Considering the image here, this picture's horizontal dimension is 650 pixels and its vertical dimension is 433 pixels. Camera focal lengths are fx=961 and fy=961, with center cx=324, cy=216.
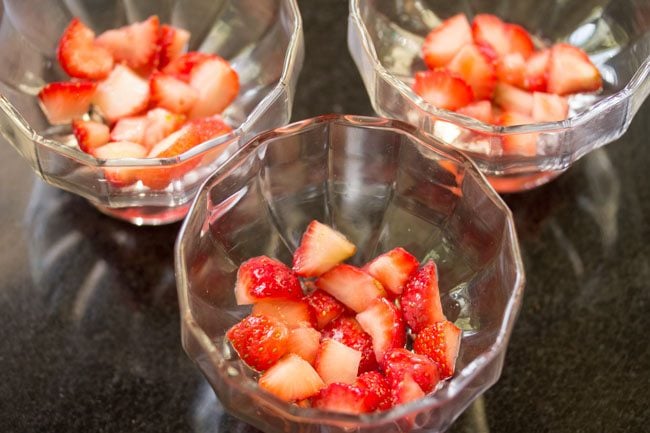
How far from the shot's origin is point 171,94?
1.40 metres

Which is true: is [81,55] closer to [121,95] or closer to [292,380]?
[121,95]

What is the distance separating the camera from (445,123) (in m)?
1.24

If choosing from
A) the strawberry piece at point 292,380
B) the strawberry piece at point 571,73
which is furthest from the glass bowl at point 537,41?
the strawberry piece at point 292,380

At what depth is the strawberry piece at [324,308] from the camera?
3.85 feet

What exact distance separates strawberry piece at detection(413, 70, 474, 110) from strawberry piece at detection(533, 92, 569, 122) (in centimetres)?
11

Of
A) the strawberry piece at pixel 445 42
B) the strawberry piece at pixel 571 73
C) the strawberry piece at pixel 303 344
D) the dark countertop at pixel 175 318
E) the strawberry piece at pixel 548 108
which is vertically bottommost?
the dark countertop at pixel 175 318

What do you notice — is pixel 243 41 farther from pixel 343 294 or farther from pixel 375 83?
pixel 343 294

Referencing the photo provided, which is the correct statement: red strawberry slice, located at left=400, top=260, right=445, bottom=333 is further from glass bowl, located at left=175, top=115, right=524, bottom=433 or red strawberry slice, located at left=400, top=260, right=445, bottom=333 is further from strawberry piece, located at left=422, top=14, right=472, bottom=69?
strawberry piece, located at left=422, top=14, right=472, bottom=69

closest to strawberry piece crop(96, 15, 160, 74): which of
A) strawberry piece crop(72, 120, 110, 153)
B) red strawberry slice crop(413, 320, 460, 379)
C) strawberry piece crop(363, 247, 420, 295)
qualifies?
strawberry piece crop(72, 120, 110, 153)

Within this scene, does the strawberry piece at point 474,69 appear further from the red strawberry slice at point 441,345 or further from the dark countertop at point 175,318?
the red strawberry slice at point 441,345

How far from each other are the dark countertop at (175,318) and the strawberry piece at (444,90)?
182 mm

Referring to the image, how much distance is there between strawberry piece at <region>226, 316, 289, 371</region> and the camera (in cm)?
110

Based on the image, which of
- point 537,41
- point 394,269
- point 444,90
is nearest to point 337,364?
point 394,269

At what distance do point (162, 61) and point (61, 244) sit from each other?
1.07 feet
